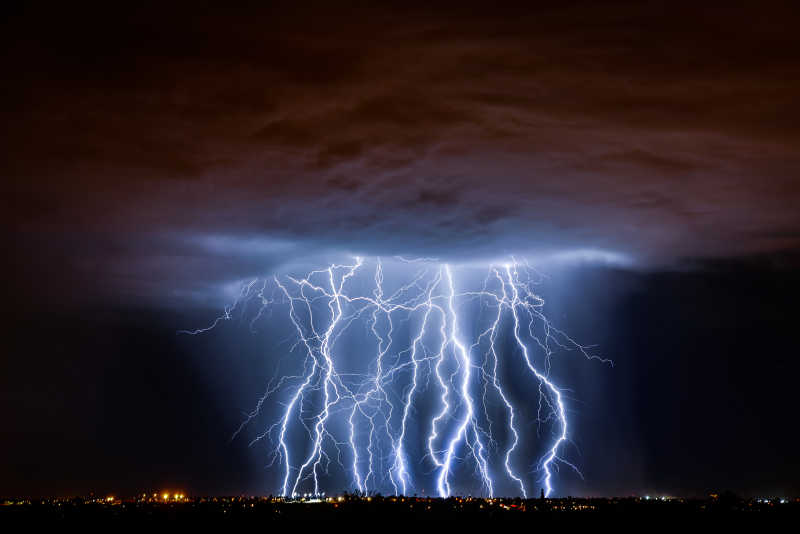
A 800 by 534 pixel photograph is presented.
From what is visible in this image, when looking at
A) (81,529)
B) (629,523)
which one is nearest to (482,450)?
(629,523)

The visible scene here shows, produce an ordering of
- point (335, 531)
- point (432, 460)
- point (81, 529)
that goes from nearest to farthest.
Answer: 1. point (335, 531)
2. point (81, 529)
3. point (432, 460)

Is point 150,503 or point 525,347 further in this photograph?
point 150,503

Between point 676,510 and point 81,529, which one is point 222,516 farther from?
point 676,510

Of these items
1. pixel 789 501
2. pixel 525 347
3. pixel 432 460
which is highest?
pixel 525 347

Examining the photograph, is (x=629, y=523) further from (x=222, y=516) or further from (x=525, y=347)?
(x=222, y=516)

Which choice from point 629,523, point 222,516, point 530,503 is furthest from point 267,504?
point 629,523

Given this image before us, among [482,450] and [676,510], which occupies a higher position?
[482,450]

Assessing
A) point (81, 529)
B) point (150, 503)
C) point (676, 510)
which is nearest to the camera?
point (81, 529)
